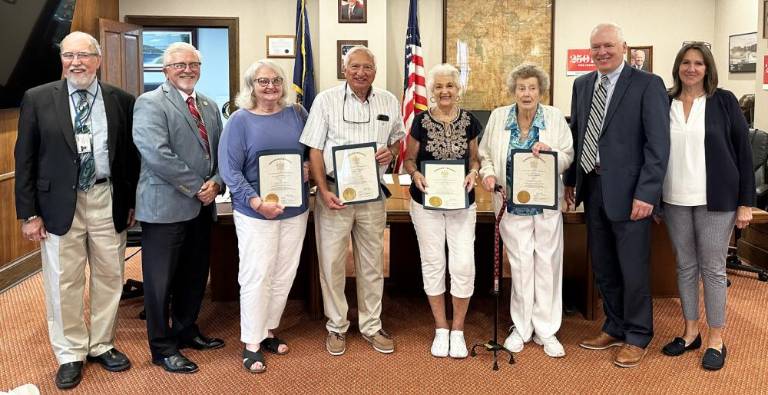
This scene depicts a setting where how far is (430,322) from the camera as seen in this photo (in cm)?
366

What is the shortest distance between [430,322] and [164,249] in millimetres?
1463

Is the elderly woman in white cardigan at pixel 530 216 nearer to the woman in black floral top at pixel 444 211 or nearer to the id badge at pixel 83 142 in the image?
the woman in black floral top at pixel 444 211

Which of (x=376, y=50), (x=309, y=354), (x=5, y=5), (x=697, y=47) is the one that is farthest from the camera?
(x=376, y=50)

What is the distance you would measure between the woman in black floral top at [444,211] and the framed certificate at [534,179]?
0.64 feet

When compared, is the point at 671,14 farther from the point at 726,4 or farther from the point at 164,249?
the point at 164,249

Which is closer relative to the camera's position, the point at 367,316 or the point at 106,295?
the point at 106,295

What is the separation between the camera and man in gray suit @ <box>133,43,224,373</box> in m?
2.84

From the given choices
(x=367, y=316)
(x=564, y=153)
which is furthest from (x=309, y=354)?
Answer: (x=564, y=153)

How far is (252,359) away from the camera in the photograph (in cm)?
302

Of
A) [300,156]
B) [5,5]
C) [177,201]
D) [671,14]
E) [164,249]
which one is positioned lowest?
[164,249]

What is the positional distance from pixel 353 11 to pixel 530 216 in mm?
4222

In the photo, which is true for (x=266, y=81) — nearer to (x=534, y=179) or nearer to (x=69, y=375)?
(x=534, y=179)

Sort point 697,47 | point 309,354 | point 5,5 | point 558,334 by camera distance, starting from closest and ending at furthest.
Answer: point 697,47 < point 309,354 < point 558,334 < point 5,5

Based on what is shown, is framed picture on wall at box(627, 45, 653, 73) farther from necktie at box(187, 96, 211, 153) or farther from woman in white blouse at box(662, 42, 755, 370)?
necktie at box(187, 96, 211, 153)
